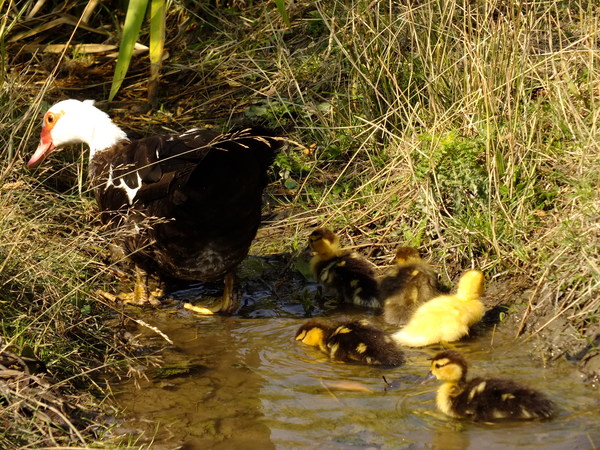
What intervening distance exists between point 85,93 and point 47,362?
4.26 meters

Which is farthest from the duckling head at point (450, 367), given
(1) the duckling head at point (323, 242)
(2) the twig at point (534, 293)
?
(1) the duckling head at point (323, 242)

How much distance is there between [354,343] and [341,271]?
1018 millimetres

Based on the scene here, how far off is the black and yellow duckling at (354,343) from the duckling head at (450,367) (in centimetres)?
45

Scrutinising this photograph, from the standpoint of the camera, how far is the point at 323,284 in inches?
235

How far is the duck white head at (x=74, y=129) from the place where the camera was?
6.33m

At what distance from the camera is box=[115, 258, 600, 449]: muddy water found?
3949 millimetres

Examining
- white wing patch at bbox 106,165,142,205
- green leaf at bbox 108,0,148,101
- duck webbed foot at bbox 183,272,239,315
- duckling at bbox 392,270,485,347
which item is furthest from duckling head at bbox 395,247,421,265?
green leaf at bbox 108,0,148,101

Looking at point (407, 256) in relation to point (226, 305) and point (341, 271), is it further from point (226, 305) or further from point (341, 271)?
point (226, 305)

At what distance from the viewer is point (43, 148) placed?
6.49 metres

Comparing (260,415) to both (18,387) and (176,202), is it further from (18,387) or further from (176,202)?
(176,202)

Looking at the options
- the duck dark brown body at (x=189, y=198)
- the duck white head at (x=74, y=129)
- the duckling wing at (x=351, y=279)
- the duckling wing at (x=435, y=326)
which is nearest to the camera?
the duckling wing at (x=435, y=326)

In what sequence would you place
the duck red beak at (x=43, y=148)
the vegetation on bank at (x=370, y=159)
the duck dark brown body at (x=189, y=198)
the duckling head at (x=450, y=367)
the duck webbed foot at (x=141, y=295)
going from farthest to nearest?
the duck red beak at (x=43, y=148) < the duck webbed foot at (x=141, y=295) < the duck dark brown body at (x=189, y=198) < the vegetation on bank at (x=370, y=159) < the duckling head at (x=450, y=367)

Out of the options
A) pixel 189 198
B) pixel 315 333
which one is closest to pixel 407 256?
pixel 315 333

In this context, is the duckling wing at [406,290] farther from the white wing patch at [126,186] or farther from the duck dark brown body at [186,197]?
the white wing patch at [126,186]
